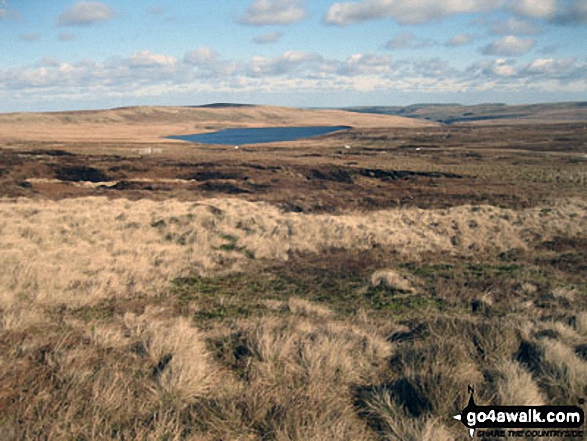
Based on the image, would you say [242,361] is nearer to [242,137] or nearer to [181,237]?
[181,237]

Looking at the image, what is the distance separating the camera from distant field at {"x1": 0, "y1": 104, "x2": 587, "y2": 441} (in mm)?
4227

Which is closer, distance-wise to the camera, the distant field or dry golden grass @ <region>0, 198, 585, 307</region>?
the distant field

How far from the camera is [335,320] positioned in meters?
7.68

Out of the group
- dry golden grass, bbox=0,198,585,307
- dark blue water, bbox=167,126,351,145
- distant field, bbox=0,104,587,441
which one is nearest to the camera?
distant field, bbox=0,104,587,441

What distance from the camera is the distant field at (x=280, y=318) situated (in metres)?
4.23

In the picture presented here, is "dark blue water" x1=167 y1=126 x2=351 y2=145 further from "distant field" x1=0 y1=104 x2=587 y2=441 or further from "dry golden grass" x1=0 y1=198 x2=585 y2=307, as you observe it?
"distant field" x1=0 y1=104 x2=587 y2=441

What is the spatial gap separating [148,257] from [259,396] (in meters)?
8.39

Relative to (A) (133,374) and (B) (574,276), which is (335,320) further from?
(B) (574,276)

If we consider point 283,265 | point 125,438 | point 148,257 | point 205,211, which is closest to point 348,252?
point 283,265

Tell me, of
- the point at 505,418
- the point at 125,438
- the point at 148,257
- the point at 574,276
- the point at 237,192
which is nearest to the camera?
the point at 125,438

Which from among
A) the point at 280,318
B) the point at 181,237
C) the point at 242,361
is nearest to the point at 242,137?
the point at 181,237

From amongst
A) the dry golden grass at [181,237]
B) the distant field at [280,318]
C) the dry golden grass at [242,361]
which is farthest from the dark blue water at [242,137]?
the dry golden grass at [242,361]

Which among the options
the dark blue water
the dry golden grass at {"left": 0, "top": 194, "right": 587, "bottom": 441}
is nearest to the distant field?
the dry golden grass at {"left": 0, "top": 194, "right": 587, "bottom": 441}

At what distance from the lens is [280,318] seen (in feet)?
24.5
